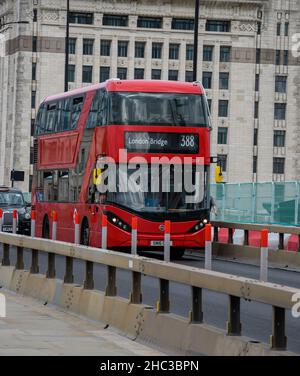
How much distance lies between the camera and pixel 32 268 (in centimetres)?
2031

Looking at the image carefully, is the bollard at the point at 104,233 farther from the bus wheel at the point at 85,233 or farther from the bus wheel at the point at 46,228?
the bus wheel at the point at 46,228

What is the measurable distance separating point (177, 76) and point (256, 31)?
908 cm

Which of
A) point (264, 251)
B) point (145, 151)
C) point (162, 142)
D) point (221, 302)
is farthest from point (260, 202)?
point (221, 302)

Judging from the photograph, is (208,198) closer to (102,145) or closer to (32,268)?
(102,145)

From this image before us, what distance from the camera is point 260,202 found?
1588 inches

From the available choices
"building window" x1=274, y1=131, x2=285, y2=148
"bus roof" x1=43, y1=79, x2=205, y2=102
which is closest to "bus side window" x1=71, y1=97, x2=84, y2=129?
"bus roof" x1=43, y1=79, x2=205, y2=102

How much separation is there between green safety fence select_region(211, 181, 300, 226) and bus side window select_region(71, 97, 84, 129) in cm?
646

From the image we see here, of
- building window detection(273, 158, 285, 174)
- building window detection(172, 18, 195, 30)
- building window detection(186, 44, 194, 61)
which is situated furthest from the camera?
building window detection(273, 158, 285, 174)

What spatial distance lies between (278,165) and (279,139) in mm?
2628

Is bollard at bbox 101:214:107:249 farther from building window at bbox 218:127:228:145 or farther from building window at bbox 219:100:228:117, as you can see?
building window at bbox 219:100:228:117

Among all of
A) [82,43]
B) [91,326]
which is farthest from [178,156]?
[82,43]

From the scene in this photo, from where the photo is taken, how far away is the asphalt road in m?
14.5

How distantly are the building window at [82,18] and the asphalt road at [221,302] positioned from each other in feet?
331

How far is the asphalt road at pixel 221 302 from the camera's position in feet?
47.7
